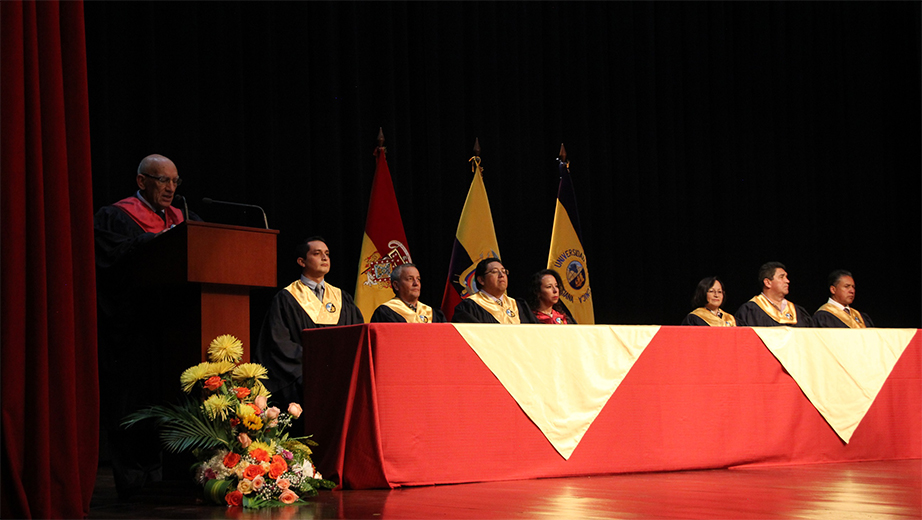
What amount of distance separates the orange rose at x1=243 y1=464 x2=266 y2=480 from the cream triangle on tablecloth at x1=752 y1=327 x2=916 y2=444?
7.86 ft

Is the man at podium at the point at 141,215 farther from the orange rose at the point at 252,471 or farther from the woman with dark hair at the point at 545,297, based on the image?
the woman with dark hair at the point at 545,297

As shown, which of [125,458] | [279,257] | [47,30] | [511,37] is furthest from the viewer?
[511,37]

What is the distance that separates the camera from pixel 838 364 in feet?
14.9

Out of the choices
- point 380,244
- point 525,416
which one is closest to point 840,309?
point 380,244

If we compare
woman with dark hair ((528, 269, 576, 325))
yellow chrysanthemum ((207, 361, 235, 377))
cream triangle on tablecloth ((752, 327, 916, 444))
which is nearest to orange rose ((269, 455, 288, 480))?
yellow chrysanthemum ((207, 361, 235, 377))

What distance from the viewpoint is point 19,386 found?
2389 mm

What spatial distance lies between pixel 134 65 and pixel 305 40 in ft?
3.75

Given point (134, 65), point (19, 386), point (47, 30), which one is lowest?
point (19, 386)

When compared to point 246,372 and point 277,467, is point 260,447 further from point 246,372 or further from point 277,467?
point 246,372

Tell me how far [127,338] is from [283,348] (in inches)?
39.4

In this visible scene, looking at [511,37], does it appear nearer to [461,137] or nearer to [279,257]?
[461,137]

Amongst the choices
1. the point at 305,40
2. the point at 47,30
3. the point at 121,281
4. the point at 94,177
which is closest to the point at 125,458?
the point at 121,281

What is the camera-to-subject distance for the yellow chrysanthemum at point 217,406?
10.5ft

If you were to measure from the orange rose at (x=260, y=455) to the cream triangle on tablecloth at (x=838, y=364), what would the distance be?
236cm
